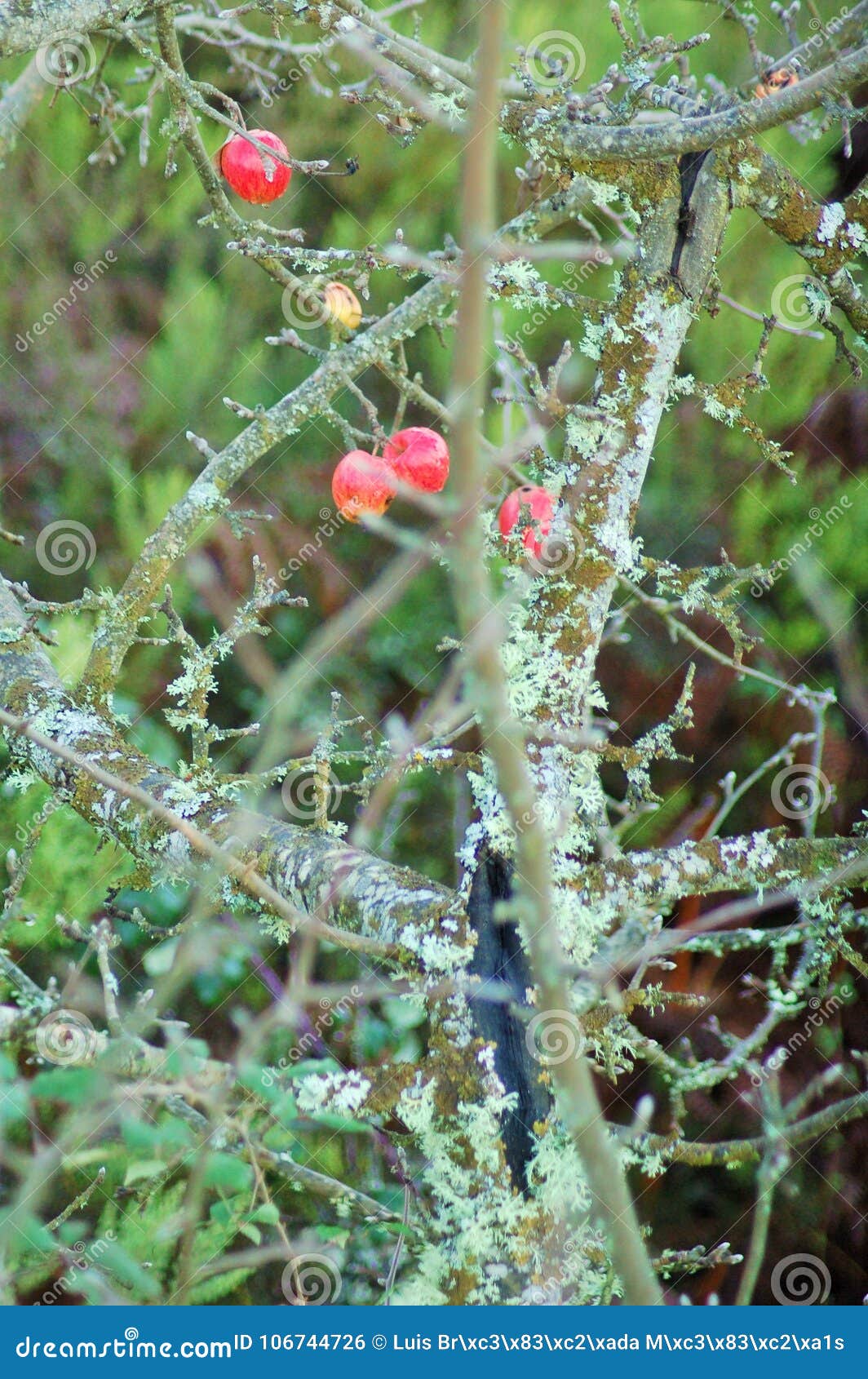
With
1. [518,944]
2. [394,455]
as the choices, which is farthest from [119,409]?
[518,944]

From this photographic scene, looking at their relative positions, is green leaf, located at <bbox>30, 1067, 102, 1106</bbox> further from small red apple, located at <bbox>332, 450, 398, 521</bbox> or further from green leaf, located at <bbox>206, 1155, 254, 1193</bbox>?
small red apple, located at <bbox>332, 450, 398, 521</bbox>

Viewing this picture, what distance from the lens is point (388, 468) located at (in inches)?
30.5

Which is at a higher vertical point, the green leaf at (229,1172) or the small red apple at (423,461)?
the small red apple at (423,461)

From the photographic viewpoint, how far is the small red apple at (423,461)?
2.66ft

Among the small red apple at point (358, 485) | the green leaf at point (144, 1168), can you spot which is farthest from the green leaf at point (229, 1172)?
the small red apple at point (358, 485)

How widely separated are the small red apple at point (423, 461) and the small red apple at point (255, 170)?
0.67 feet

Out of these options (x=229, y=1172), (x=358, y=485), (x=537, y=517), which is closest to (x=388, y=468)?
(x=358, y=485)

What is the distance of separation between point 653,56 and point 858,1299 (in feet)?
3.47

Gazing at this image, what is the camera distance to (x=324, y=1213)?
107cm

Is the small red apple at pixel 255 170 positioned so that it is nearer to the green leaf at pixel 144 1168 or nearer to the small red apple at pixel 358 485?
the small red apple at pixel 358 485

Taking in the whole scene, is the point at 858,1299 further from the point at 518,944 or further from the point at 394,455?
the point at 394,455

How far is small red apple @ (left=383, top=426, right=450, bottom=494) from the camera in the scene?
81cm

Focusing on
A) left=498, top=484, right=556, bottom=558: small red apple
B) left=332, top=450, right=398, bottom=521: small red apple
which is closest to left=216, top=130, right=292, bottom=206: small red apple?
left=332, top=450, right=398, bottom=521: small red apple

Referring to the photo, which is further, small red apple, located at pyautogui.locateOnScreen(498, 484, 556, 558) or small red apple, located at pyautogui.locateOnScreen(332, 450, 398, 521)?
small red apple, located at pyautogui.locateOnScreen(332, 450, 398, 521)
